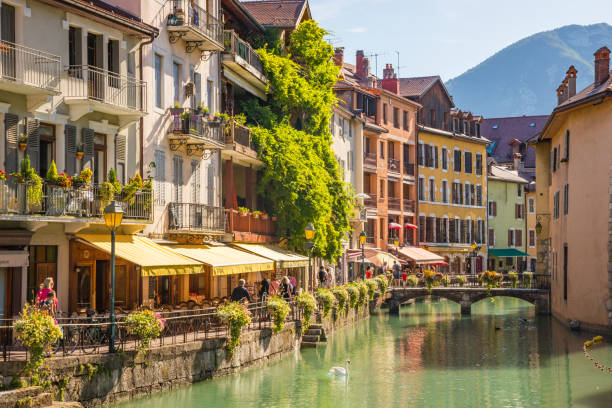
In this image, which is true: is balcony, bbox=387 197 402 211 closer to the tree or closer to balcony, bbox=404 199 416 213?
balcony, bbox=404 199 416 213

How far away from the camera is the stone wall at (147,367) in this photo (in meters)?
20.2

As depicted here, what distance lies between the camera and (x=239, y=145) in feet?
130

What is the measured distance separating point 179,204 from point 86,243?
23.8 feet

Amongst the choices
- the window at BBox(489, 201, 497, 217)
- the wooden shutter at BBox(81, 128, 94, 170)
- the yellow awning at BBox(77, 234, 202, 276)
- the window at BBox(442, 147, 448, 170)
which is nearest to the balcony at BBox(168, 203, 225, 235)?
the yellow awning at BBox(77, 234, 202, 276)

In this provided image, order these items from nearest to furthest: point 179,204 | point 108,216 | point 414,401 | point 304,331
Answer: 1. point 108,216
2. point 414,401
3. point 179,204
4. point 304,331

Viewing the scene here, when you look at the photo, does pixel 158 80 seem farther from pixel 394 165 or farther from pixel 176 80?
pixel 394 165

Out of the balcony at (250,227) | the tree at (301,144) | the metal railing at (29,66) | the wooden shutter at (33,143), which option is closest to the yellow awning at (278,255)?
the balcony at (250,227)

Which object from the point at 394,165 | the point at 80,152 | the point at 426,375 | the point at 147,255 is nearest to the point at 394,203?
the point at 394,165

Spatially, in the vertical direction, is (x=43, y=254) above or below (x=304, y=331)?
above

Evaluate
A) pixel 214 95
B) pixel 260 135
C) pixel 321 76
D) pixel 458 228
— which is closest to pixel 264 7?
pixel 321 76

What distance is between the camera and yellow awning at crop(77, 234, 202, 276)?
2591 cm

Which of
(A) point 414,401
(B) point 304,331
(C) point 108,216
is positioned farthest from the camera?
→ (B) point 304,331

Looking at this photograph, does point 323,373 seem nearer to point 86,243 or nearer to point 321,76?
point 86,243

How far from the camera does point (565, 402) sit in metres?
25.2
